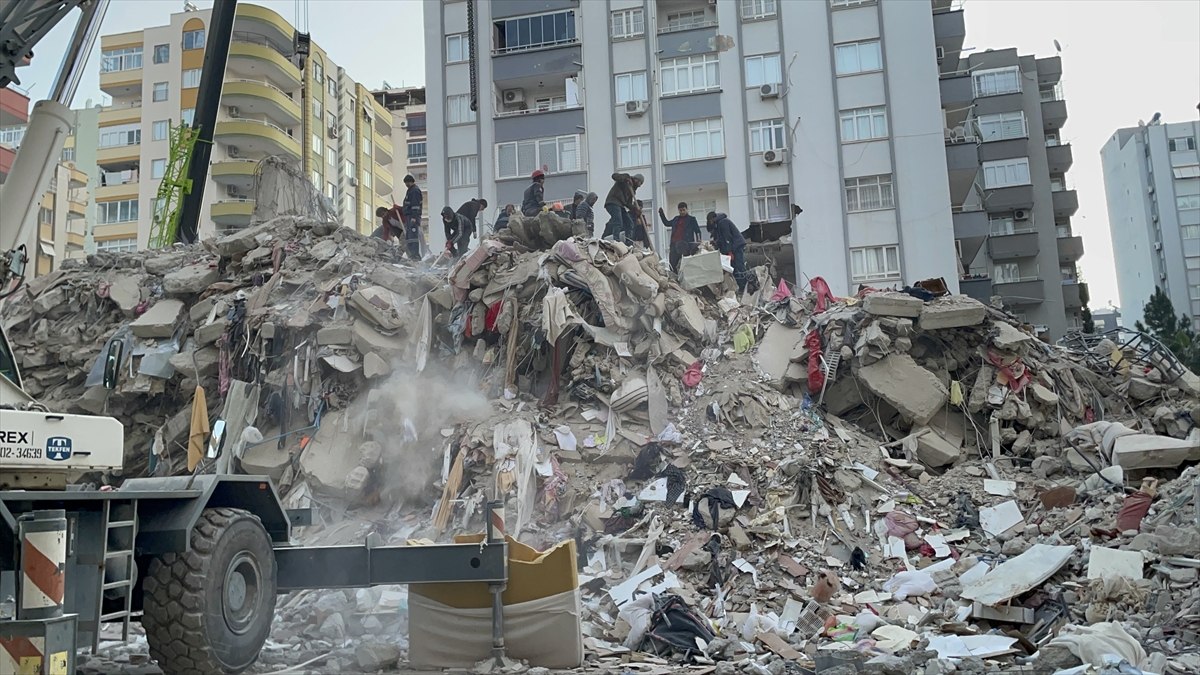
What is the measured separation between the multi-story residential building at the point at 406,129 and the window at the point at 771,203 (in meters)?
41.2

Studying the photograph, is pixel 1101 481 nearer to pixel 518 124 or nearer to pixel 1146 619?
pixel 1146 619

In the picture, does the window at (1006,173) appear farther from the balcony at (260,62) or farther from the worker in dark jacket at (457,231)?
the balcony at (260,62)

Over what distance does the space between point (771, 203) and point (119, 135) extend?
3638 centimetres

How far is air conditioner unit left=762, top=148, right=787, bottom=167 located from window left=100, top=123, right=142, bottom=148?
3501 cm

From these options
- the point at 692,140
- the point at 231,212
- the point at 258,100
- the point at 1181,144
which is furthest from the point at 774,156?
the point at 1181,144

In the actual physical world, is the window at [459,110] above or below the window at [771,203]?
above

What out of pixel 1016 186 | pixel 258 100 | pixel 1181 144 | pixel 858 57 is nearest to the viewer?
pixel 858 57

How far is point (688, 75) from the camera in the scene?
30.0 metres

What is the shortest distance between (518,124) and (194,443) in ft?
70.6

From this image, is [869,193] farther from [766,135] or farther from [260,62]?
[260,62]

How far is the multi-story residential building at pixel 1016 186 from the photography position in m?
31.3

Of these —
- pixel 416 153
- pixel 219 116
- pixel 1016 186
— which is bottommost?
pixel 1016 186

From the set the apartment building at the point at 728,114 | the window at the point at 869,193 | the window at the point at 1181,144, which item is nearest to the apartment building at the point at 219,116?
the apartment building at the point at 728,114

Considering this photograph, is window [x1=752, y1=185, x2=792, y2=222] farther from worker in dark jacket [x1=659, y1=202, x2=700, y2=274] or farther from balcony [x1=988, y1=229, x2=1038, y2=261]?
worker in dark jacket [x1=659, y1=202, x2=700, y2=274]
